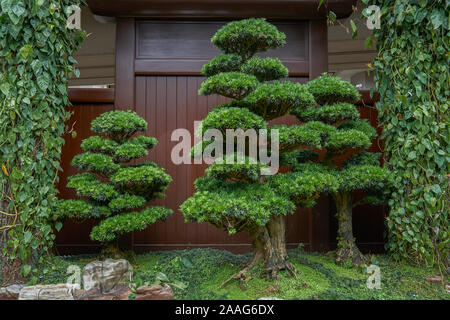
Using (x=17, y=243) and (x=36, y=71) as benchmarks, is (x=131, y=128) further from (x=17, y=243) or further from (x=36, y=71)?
(x=17, y=243)

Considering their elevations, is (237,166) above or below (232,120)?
below

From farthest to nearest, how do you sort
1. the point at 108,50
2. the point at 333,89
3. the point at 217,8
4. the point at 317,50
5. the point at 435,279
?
1. the point at 108,50
2. the point at 317,50
3. the point at 217,8
4. the point at 333,89
5. the point at 435,279

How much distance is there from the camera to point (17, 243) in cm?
237

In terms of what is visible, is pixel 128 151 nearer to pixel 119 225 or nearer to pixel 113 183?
pixel 113 183

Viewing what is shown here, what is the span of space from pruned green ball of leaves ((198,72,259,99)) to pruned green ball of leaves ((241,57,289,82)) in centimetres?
12

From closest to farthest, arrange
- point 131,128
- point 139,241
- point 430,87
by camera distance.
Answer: point 430,87, point 131,128, point 139,241

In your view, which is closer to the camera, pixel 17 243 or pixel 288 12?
pixel 17 243

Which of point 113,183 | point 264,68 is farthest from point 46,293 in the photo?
point 264,68

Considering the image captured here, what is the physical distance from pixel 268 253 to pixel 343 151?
1111mm

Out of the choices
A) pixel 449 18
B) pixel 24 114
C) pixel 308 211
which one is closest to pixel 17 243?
pixel 24 114

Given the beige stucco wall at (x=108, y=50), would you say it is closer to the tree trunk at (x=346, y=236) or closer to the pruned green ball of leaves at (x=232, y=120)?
the tree trunk at (x=346, y=236)

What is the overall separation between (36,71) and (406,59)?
3018mm

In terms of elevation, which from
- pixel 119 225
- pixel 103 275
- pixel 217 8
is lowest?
pixel 103 275

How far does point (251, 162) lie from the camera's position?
7.23 feet
